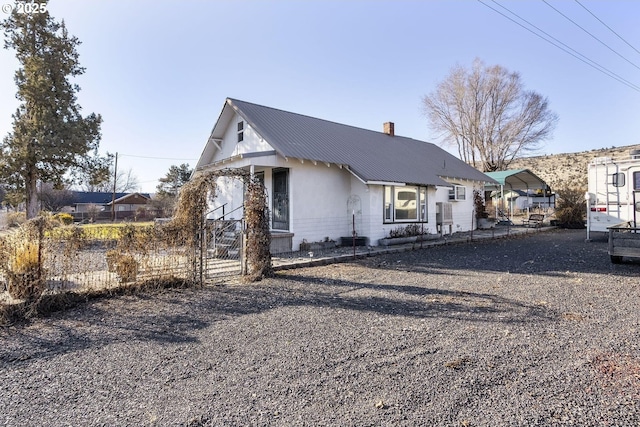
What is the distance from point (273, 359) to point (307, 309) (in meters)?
1.93

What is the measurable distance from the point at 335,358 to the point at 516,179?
24.5m

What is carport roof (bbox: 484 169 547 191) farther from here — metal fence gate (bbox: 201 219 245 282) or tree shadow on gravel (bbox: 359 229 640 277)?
metal fence gate (bbox: 201 219 245 282)

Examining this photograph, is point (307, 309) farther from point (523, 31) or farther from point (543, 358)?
point (523, 31)

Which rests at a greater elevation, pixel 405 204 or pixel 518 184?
pixel 518 184

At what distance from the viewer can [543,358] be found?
3.77 m

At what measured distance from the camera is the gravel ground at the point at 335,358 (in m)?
2.86

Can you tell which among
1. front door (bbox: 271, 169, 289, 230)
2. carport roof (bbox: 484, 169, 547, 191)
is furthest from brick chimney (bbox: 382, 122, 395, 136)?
front door (bbox: 271, 169, 289, 230)

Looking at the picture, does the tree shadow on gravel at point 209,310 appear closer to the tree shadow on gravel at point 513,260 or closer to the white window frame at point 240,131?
the tree shadow on gravel at point 513,260

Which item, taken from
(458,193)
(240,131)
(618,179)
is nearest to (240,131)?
(240,131)

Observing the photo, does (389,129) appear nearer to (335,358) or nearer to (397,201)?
(397,201)

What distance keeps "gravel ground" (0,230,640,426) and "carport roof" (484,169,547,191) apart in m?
16.2

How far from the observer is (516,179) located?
24250 millimetres

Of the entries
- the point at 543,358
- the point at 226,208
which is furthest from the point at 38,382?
the point at 226,208

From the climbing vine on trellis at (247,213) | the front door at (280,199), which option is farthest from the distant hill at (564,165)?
the climbing vine on trellis at (247,213)
